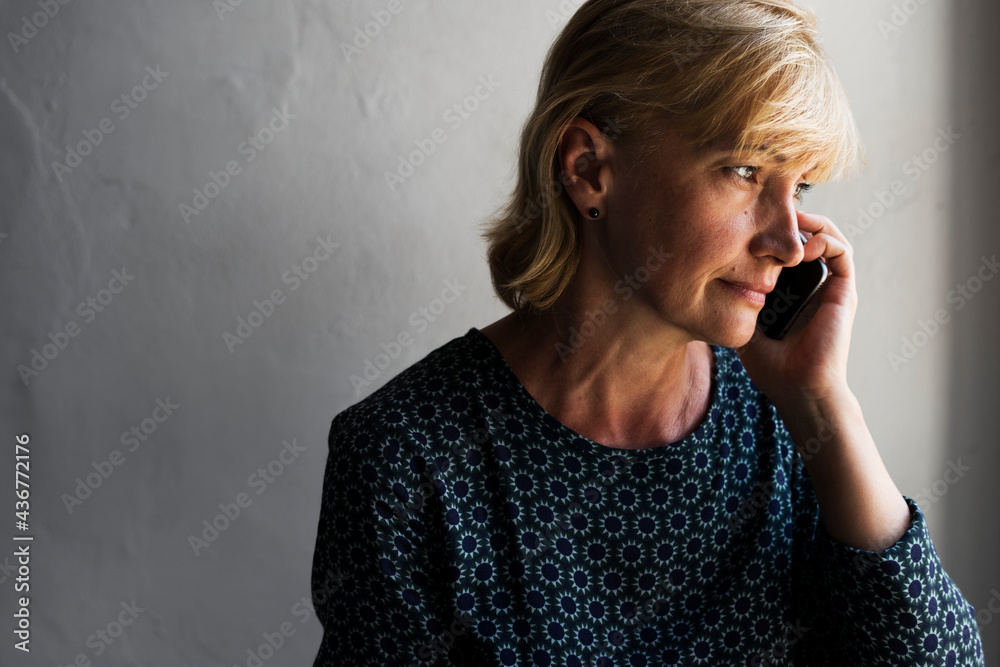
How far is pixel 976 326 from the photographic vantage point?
1.53m

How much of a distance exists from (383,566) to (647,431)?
41cm

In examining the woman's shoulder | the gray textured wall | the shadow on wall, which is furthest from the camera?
the shadow on wall

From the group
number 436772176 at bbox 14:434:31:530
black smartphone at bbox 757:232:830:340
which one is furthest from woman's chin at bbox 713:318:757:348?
number 436772176 at bbox 14:434:31:530

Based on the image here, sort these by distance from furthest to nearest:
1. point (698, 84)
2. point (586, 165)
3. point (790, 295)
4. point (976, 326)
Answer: point (976, 326) < point (790, 295) < point (586, 165) < point (698, 84)

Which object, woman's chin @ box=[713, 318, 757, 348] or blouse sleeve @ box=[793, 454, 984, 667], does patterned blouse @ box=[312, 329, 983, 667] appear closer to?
blouse sleeve @ box=[793, 454, 984, 667]

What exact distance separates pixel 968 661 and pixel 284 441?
3.52ft

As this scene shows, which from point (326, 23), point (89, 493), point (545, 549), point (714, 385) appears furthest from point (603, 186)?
point (89, 493)

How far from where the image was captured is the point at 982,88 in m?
1.47

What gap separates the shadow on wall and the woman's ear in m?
0.84

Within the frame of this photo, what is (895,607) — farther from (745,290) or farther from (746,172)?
(746,172)

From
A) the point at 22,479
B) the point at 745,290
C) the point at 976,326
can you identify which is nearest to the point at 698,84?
the point at 745,290

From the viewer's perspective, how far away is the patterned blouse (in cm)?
101

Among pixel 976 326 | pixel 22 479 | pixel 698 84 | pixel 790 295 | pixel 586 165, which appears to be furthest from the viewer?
pixel 976 326

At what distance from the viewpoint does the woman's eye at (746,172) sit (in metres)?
0.98
